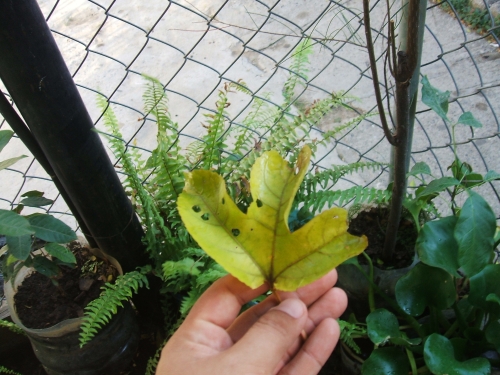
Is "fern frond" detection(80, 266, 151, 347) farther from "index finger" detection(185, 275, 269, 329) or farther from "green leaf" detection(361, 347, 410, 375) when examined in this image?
"green leaf" detection(361, 347, 410, 375)

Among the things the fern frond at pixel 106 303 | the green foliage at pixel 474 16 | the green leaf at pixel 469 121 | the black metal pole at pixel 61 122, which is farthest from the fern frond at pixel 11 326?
the green foliage at pixel 474 16

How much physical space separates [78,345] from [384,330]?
980 mm

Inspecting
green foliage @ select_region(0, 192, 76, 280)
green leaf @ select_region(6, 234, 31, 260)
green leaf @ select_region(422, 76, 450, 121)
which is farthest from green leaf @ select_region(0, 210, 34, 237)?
green leaf @ select_region(422, 76, 450, 121)

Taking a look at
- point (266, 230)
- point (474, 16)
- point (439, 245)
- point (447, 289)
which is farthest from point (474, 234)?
point (474, 16)

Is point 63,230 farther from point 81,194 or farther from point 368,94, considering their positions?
point 368,94

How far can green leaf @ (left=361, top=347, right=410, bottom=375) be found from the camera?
1311 millimetres

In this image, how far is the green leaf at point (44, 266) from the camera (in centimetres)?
141

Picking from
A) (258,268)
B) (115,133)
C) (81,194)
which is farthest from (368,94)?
(258,268)

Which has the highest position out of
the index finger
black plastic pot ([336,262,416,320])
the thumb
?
the index finger

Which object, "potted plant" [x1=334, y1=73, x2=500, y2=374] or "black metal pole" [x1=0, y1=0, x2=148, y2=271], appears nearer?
"black metal pole" [x1=0, y1=0, x2=148, y2=271]

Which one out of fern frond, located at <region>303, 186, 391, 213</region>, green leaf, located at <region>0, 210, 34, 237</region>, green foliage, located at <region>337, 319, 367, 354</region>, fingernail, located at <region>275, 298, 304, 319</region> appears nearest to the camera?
fingernail, located at <region>275, 298, 304, 319</region>

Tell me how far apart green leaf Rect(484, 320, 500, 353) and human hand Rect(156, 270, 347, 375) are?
0.44 m

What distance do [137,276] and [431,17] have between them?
2697 millimetres

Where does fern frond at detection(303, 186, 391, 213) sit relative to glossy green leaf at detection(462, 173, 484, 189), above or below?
above
